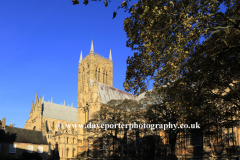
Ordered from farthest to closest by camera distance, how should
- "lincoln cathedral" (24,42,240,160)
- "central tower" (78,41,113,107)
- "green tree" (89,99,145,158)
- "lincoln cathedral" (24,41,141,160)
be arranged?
"central tower" (78,41,113,107), "lincoln cathedral" (24,41,141,160), "green tree" (89,99,145,158), "lincoln cathedral" (24,42,240,160)

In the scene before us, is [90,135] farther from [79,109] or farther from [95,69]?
[95,69]

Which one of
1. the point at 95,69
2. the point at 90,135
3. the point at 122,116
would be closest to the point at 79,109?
the point at 90,135

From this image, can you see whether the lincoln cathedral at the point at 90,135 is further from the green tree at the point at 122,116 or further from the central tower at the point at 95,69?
the green tree at the point at 122,116

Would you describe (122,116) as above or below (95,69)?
below

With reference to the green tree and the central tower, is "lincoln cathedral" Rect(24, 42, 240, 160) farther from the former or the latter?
the green tree

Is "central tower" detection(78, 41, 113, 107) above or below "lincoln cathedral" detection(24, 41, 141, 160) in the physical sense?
above

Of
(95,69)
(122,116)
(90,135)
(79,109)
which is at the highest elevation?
(95,69)

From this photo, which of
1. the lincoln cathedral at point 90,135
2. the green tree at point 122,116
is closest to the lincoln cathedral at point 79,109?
the lincoln cathedral at point 90,135

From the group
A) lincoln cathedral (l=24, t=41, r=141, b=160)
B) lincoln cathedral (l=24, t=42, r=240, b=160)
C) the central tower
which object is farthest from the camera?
the central tower

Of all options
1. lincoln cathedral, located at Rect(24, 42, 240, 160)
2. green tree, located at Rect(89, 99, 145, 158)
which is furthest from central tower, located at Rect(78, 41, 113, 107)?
green tree, located at Rect(89, 99, 145, 158)

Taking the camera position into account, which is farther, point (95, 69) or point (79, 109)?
point (95, 69)

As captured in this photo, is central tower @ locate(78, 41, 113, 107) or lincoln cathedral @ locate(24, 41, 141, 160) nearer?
lincoln cathedral @ locate(24, 41, 141, 160)

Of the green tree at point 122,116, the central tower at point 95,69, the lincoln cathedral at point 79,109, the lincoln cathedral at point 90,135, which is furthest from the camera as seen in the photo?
the central tower at point 95,69

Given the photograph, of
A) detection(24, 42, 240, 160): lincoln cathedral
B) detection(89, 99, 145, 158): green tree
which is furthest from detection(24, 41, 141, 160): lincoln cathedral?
detection(89, 99, 145, 158): green tree
